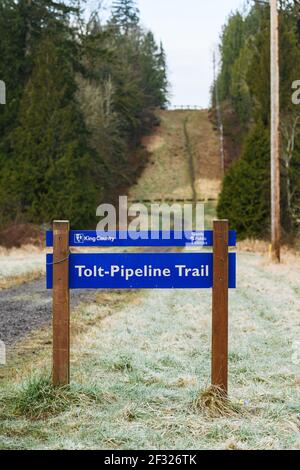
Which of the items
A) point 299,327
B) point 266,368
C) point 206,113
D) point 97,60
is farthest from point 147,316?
point 206,113

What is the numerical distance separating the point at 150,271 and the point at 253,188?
2752cm

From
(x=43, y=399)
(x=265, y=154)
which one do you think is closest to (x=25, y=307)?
(x=43, y=399)

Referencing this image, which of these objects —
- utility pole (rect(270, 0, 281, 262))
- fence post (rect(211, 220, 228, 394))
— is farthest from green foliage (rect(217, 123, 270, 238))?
fence post (rect(211, 220, 228, 394))

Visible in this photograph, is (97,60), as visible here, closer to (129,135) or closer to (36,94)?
(36,94)

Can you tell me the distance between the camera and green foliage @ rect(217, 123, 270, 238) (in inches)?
1291

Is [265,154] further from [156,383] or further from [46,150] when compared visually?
[156,383]

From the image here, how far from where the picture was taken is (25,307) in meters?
13.0

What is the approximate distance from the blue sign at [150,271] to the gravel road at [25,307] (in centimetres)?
364

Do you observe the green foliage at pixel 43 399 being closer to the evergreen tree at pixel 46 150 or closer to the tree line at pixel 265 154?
the tree line at pixel 265 154

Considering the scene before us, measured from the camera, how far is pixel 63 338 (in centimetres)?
Answer: 647

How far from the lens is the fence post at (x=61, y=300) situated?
6434 millimetres

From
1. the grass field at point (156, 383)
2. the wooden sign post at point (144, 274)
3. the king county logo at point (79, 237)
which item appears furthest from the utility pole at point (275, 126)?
the king county logo at point (79, 237)

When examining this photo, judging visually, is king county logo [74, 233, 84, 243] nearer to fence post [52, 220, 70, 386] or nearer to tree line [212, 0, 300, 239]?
fence post [52, 220, 70, 386]
